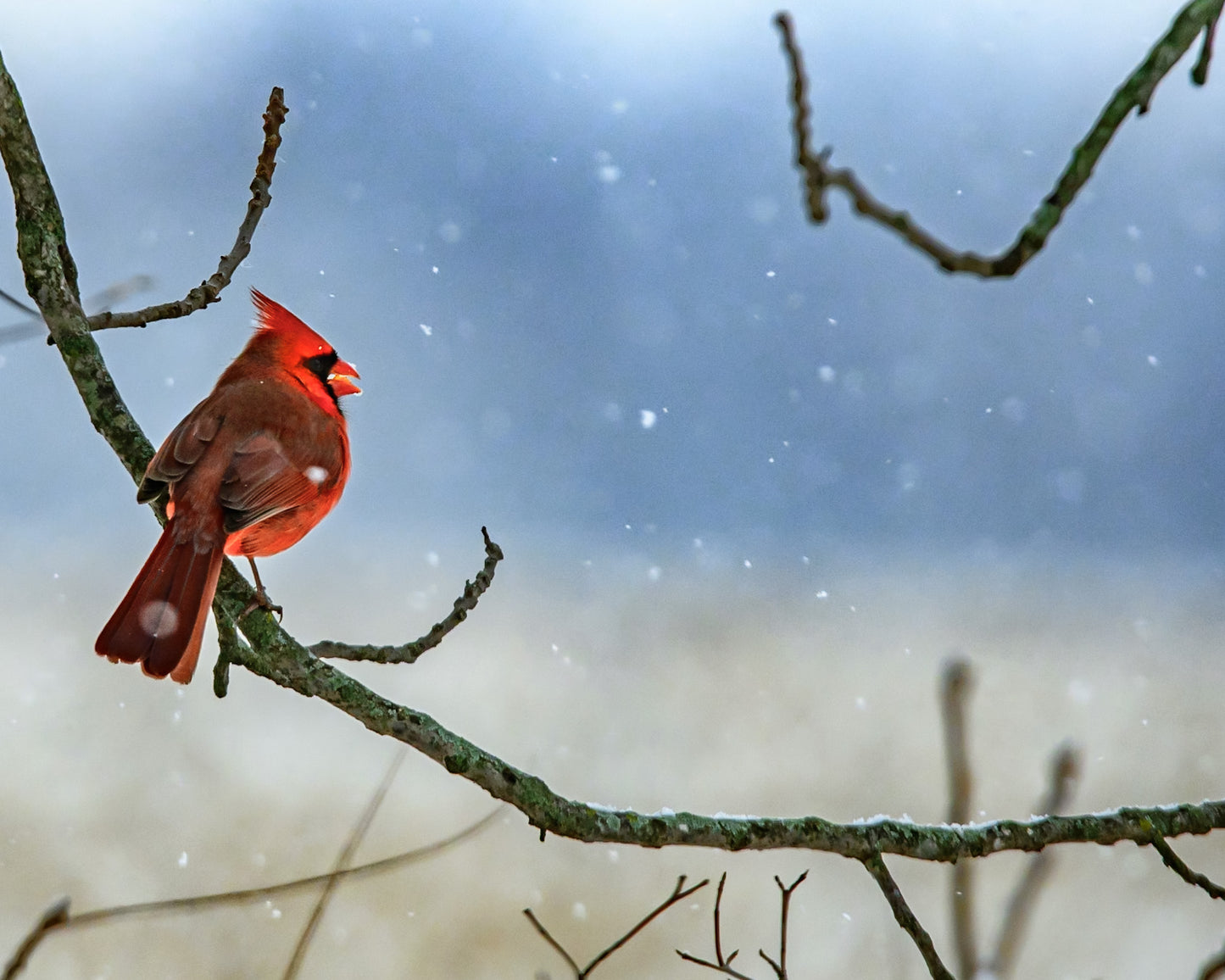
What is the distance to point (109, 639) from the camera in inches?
48.2

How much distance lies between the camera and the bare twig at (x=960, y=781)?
Result: 81 centimetres

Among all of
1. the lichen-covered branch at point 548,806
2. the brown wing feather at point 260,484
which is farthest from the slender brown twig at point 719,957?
the brown wing feather at point 260,484

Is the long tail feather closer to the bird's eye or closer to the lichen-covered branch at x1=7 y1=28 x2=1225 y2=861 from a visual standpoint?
the lichen-covered branch at x1=7 y1=28 x2=1225 y2=861

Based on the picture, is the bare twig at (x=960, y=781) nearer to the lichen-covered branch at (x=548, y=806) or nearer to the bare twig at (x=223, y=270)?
the lichen-covered branch at (x=548, y=806)

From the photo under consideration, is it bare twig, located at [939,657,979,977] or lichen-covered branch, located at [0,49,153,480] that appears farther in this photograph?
lichen-covered branch, located at [0,49,153,480]

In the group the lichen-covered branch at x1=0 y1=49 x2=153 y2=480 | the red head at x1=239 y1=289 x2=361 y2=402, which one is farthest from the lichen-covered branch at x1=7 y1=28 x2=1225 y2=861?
the red head at x1=239 y1=289 x2=361 y2=402

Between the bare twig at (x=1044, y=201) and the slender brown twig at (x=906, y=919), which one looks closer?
the bare twig at (x=1044, y=201)

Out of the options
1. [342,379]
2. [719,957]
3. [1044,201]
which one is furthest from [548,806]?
[342,379]

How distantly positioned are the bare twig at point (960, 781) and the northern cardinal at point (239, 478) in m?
0.73

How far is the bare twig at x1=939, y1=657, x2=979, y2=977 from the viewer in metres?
0.81

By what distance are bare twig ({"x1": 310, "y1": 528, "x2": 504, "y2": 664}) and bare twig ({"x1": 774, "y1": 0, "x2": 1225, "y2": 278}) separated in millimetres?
807

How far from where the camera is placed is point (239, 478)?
145 cm

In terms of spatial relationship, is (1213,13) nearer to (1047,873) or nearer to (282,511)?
(1047,873)

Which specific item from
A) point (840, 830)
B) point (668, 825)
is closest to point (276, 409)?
→ point (668, 825)
